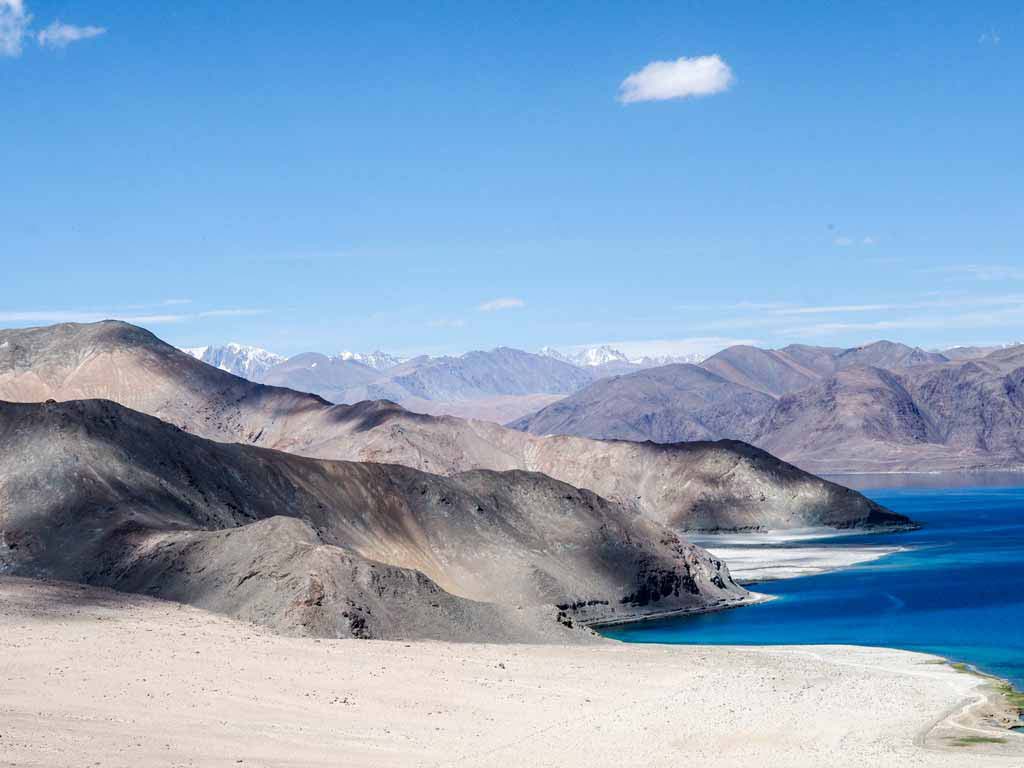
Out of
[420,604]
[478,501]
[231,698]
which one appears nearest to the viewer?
[231,698]

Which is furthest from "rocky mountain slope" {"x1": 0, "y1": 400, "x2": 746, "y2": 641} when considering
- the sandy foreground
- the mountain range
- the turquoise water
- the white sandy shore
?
the white sandy shore

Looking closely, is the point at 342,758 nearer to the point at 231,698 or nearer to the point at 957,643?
the point at 231,698

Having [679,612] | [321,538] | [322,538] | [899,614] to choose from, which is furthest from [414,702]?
[899,614]

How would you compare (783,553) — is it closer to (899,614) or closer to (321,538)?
(899,614)

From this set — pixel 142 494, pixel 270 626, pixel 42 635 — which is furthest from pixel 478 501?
pixel 42 635

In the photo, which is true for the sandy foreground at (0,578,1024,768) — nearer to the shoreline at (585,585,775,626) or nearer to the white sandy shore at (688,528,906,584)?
the shoreline at (585,585,775,626)
